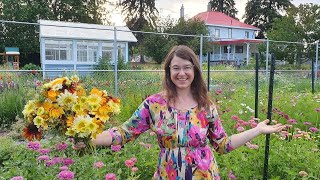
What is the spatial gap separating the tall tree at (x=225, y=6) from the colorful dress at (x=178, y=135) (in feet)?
166

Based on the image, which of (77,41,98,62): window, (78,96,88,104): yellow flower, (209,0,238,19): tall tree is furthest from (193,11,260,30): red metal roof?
(78,96,88,104): yellow flower

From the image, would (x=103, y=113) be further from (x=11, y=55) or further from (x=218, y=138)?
(x=11, y=55)

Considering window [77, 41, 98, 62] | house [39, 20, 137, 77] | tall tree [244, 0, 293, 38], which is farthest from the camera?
tall tree [244, 0, 293, 38]

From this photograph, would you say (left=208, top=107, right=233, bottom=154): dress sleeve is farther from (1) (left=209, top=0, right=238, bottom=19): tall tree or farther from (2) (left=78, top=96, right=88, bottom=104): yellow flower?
(1) (left=209, top=0, right=238, bottom=19): tall tree

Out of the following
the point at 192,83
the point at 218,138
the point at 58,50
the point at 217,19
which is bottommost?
the point at 218,138

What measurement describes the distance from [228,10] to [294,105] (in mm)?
48364

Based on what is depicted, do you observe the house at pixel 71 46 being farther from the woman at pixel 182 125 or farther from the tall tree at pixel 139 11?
the tall tree at pixel 139 11

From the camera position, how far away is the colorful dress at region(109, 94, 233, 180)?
186 centimetres

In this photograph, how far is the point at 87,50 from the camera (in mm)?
15961

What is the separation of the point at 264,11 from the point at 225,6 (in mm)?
6414

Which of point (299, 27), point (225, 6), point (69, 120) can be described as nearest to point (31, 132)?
point (69, 120)

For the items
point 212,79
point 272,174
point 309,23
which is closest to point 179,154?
point 272,174

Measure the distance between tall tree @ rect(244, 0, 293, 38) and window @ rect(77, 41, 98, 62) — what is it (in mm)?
34851

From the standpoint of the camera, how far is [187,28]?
86.0 feet
